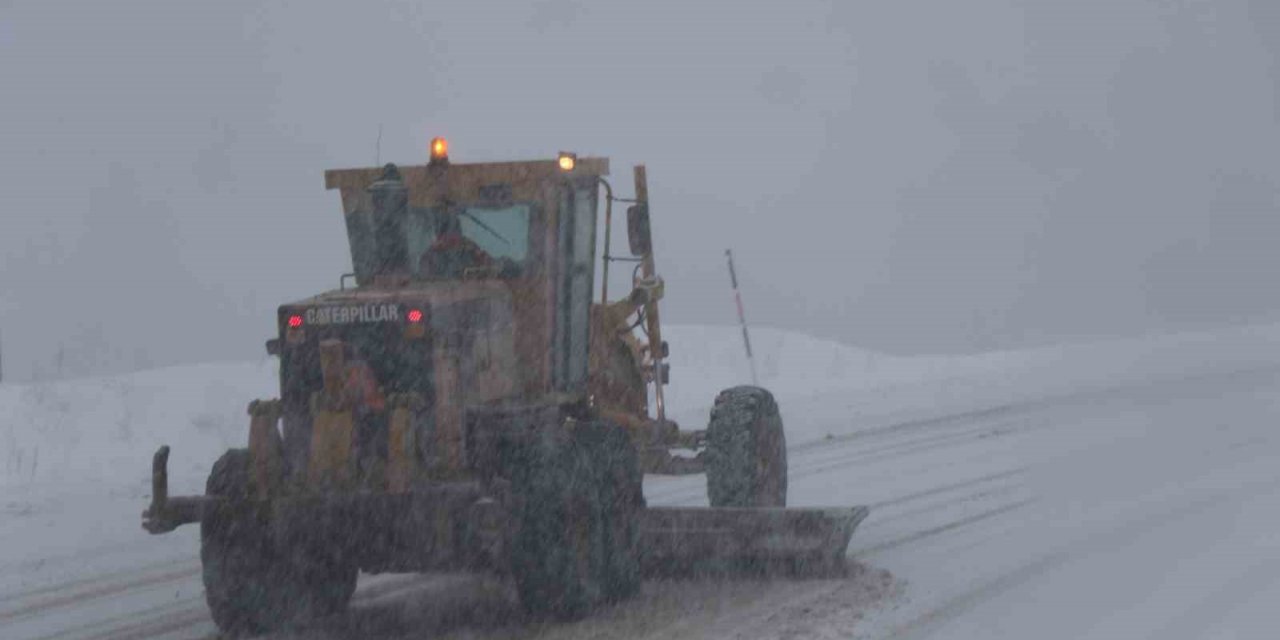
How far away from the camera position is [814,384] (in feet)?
87.5

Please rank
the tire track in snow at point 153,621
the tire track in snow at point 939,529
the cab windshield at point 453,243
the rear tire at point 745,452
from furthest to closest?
the rear tire at point 745,452
the tire track in snow at point 939,529
the cab windshield at point 453,243
the tire track in snow at point 153,621

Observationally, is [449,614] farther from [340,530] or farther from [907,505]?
[907,505]

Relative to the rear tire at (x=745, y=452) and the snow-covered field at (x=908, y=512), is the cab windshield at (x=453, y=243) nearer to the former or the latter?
the snow-covered field at (x=908, y=512)

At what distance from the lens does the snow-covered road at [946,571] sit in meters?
8.74

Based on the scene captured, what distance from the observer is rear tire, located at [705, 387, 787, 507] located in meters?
11.8

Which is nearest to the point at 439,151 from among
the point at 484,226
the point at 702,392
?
the point at 484,226

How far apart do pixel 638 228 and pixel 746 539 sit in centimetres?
223

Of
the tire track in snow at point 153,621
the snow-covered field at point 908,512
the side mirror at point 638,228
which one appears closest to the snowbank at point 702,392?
the snow-covered field at point 908,512

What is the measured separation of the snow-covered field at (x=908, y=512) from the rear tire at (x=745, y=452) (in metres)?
0.84

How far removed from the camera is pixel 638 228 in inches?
437

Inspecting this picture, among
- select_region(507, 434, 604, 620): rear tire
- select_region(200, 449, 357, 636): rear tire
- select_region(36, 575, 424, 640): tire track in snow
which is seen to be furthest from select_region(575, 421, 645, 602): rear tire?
select_region(36, 575, 424, 640): tire track in snow

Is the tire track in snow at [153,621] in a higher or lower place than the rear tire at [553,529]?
lower

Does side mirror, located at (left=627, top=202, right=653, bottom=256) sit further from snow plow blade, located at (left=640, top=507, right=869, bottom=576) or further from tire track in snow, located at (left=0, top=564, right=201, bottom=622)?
tire track in snow, located at (left=0, top=564, right=201, bottom=622)

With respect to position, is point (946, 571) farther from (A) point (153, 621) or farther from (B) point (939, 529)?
(A) point (153, 621)
